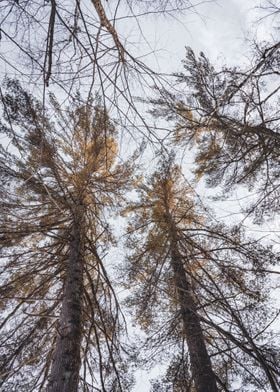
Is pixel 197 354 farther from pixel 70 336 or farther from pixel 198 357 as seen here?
pixel 70 336

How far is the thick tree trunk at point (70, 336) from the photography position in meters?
2.72

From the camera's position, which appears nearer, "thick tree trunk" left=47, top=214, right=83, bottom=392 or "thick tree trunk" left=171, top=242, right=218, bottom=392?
"thick tree trunk" left=47, top=214, right=83, bottom=392

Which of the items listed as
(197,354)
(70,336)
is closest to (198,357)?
(197,354)

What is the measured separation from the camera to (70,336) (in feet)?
10.4

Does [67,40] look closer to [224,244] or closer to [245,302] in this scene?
[224,244]

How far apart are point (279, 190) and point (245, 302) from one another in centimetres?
243

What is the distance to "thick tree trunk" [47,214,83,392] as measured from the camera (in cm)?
272

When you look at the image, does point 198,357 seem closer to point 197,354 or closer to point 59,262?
point 197,354

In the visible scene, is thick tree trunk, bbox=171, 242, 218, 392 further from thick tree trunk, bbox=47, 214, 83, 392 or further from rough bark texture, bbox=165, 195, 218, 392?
thick tree trunk, bbox=47, 214, 83, 392

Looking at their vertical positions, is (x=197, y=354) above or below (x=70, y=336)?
above

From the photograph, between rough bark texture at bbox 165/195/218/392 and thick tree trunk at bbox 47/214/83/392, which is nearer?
thick tree trunk at bbox 47/214/83/392

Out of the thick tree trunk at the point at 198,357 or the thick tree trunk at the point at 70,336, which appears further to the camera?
the thick tree trunk at the point at 198,357

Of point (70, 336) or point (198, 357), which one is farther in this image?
point (198, 357)

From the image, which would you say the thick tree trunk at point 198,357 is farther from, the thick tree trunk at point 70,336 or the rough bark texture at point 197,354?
the thick tree trunk at point 70,336
